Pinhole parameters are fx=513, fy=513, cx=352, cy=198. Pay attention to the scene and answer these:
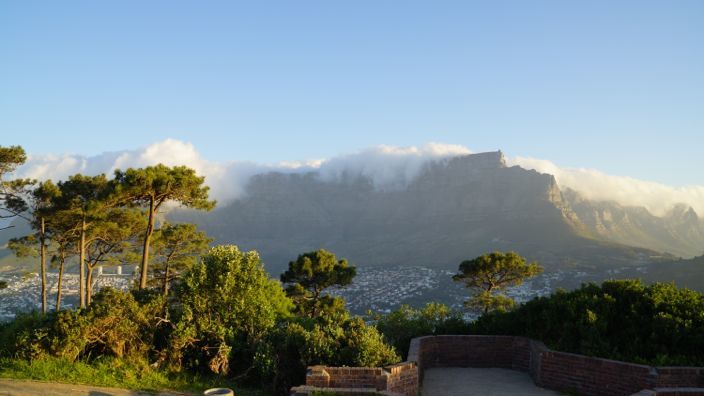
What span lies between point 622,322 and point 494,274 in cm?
1910

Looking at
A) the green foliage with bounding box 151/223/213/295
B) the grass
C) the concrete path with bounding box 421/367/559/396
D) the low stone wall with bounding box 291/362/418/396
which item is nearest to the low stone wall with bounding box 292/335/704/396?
the low stone wall with bounding box 291/362/418/396

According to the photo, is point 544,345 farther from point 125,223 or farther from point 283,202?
point 283,202

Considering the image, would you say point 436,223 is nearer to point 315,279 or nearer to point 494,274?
point 494,274

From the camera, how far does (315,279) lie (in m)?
30.2

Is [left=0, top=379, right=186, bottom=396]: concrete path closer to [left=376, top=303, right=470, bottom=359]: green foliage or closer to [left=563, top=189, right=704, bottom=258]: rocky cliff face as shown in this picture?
[left=376, top=303, right=470, bottom=359]: green foliage

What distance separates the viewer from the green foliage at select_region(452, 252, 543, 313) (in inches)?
1161

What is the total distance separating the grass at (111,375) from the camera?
987 cm

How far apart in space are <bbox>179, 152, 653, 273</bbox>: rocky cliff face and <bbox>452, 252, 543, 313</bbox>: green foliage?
63.1m

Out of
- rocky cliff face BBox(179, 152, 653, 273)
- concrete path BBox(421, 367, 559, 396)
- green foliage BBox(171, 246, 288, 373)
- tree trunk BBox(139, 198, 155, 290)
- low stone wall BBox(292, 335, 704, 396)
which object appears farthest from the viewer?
rocky cliff face BBox(179, 152, 653, 273)

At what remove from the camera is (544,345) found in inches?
482

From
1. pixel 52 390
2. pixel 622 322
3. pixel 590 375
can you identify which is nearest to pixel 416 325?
pixel 590 375

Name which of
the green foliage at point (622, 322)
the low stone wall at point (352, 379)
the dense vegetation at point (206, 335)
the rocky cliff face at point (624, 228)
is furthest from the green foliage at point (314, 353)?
the rocky cliff face at point (624, 228)

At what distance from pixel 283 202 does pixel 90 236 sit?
169233 millimetres

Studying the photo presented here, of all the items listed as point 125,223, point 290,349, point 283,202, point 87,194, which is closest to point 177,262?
point 125,223
